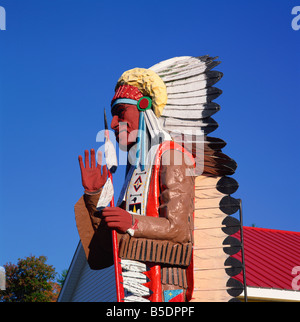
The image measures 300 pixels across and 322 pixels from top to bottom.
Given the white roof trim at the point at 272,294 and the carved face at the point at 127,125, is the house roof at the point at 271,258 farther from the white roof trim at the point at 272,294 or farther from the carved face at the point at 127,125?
the carved face at the point at 127,125

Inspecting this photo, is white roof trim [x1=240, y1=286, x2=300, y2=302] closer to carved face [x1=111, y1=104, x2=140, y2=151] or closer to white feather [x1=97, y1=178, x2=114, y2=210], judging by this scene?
carved face [x1=111, y1=104, x2=140, y2=151]

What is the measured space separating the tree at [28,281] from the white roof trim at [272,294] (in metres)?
9.80

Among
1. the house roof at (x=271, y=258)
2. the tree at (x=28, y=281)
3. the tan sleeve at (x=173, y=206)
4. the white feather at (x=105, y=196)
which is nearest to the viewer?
the tan sleeve at (x=173, y=206)

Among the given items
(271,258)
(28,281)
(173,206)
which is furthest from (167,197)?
(28,281)

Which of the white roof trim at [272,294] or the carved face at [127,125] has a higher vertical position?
the carved face at [127,125]

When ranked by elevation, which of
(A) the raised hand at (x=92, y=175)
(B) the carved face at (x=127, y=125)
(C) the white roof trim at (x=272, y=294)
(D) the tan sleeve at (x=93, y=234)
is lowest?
(C) the white roof trim at (x=272, y=294)

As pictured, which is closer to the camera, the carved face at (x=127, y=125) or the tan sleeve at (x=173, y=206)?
the tan sleeve at (x=173, y=206)

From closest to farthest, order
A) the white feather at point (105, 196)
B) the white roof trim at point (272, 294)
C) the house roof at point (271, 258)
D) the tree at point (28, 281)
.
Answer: the white feather at point (105, 196) < the white roof trim at point (272, 294) < the house roof at point (271, 258) < the tree at point (28, 281)

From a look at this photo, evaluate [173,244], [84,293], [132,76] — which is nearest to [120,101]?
[132,76]

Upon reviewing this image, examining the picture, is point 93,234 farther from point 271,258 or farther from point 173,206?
point 271,258

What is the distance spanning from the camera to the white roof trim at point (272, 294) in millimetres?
7699

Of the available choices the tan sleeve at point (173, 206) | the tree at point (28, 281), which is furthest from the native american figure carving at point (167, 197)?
Result: the tree at point (28, 281)
